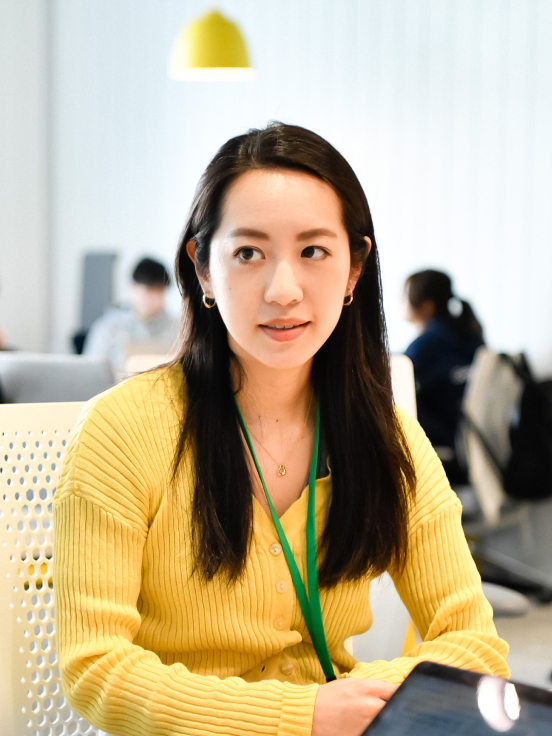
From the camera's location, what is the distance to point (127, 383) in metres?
1.08

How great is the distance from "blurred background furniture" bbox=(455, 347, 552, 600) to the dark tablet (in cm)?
252

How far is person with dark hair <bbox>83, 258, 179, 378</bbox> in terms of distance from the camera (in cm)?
509

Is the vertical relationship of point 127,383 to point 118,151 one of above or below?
below

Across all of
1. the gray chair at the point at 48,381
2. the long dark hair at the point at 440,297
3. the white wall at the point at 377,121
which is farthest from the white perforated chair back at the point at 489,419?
the gray chair at the point at 48,381

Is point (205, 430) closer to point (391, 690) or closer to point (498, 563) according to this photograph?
point (391, 690)

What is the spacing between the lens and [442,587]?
1104 mm

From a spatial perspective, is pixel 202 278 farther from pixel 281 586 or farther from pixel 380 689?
pixel 380 689

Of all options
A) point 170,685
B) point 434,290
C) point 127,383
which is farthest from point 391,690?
point 434,290

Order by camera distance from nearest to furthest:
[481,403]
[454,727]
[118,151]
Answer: [454,727], [481,403], [118,151]

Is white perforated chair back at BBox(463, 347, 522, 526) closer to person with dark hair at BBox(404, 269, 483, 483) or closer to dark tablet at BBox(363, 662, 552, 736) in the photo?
person with dark hair at BBox(404, 269, 483, 483)

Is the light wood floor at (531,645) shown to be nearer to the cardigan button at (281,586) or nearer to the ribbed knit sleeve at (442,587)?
the ribbed knit sleeve at (442,587)

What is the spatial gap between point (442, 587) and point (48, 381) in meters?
2.08

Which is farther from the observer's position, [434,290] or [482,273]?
[482,273]

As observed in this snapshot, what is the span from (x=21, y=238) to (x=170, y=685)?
603 cm
